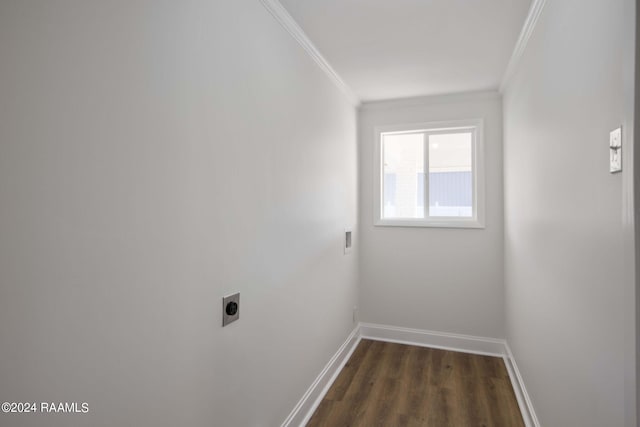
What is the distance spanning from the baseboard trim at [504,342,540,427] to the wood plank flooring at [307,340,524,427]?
0.15 ft

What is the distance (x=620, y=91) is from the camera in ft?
3.06

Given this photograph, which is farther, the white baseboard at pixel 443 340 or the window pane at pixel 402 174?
the window pane at pixel 402 174

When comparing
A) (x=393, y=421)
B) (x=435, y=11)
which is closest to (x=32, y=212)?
(x=435, y=11)

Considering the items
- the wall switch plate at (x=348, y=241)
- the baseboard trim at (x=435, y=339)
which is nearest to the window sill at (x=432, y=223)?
the wall switch plate at (x=348, y=241)

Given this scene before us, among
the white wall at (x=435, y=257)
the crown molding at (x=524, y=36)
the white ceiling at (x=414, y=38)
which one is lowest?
the white wall at (x=435, y=257)

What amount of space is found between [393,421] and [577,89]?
80.6 inches

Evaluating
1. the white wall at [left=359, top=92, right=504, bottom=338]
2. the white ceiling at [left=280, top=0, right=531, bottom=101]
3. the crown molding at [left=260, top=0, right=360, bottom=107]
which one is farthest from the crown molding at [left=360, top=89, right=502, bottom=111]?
the crown molding at [left=260, top=0, right=360, bottom=107]

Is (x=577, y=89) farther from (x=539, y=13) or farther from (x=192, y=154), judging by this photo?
(x=192, y=154)

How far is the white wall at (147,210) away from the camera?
76cm

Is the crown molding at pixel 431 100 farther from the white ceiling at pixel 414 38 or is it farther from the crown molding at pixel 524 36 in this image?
the crown molding at pixel 524 36

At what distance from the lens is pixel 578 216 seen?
4.15 ft

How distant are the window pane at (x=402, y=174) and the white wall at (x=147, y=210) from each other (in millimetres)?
1784

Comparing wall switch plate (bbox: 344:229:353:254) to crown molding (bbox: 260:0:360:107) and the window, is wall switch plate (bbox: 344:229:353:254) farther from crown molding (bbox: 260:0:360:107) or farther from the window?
crown molding (bbox: 260:0:360:107)

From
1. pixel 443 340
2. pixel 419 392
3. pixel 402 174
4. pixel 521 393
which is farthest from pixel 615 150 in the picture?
pixel 443 340
